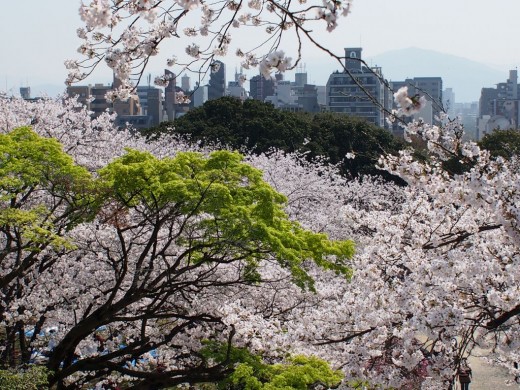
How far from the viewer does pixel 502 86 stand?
537ft

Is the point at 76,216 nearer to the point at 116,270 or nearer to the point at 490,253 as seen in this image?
the point at 116,270

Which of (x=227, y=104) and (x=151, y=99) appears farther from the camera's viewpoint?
(x=151, y=99)

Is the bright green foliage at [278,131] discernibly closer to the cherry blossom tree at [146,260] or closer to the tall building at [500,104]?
the cherry blossom tree at [146,260]

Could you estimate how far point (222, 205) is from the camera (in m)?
9.84

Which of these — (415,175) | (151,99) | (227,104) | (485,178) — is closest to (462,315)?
(485,178)

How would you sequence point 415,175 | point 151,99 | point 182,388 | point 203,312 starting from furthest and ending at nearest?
1. point 151,99
2. point 182,388
3. point 203,312
4. point 415,175

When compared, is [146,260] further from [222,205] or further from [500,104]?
[500,104]

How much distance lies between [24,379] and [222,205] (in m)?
3.27

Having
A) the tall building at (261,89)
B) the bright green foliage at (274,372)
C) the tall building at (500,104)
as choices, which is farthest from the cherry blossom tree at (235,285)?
the tall building at (261,89)

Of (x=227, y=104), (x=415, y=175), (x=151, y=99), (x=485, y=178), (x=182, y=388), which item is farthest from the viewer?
(x=151, y=99)

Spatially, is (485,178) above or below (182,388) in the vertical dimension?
above

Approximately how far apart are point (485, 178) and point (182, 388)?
26.6 ft

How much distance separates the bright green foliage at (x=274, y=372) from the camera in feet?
29.9

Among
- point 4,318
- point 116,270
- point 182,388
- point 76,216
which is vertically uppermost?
point 76,216
